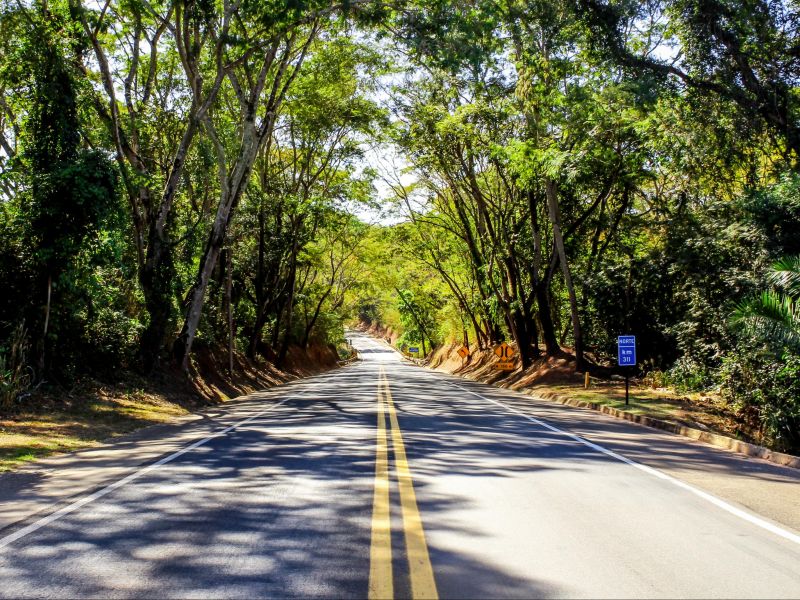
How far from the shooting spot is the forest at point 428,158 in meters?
14.8

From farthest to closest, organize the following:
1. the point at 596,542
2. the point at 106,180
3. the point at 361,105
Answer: the point at 361,105 → the point at 106,180 → the point at 596,542

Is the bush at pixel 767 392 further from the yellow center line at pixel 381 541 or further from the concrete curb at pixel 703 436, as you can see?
the yellow center line at pixel 381 541

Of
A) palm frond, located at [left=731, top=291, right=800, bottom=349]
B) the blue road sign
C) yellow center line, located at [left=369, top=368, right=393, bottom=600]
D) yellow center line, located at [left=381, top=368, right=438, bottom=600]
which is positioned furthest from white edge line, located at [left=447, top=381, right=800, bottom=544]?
the blue road sign

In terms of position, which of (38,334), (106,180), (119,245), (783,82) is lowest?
(38,334)

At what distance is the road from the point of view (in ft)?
14.4

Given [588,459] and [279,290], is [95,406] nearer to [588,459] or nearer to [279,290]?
[588,459]

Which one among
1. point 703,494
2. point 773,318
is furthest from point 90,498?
point 773,318

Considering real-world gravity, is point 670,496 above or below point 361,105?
below

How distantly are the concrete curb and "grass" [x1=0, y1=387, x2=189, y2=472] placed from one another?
36.3 feet

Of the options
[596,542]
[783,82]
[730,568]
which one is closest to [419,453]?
[596,542]

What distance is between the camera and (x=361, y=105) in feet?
94.0

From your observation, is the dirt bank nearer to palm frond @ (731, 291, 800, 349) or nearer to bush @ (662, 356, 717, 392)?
palm frond @ (731, 291, 800, 349)

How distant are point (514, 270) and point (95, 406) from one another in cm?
2128

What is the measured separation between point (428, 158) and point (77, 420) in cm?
1873
